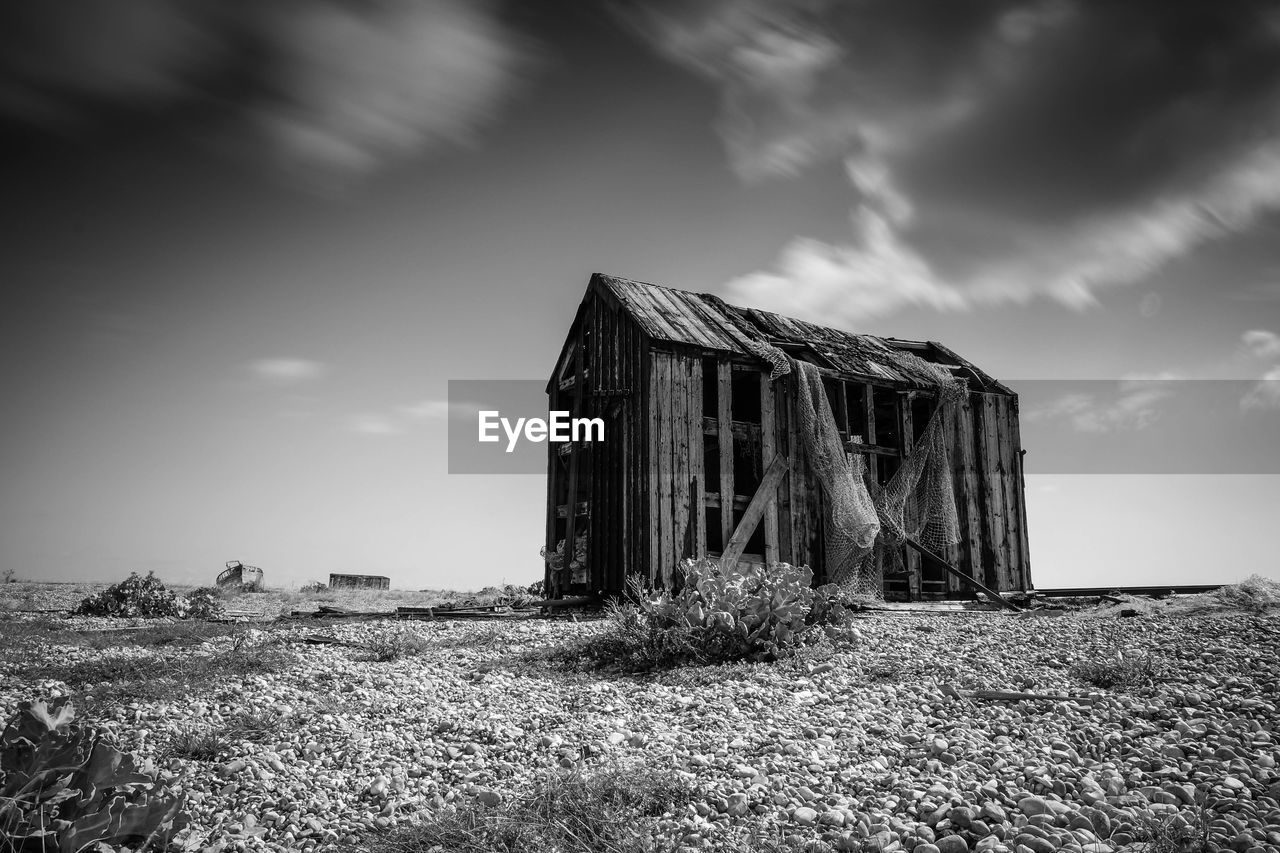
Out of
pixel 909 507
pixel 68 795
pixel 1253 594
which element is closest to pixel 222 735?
pixel 68 795

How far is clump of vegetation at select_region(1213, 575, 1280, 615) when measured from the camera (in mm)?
10227

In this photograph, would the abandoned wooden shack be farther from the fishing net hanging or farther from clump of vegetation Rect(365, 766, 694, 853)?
clump of vegetation Rect(365, 766, 694, 853)

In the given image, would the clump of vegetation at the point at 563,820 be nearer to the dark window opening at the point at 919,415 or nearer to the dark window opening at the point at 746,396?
the dark window opening at the point at 746,396

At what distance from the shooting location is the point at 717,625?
7566 millimetres

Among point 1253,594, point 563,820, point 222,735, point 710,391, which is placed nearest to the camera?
point 563,820

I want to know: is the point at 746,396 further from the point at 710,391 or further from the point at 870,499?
the point at 870,499

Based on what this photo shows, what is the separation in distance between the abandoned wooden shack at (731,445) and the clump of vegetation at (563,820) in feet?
27.0

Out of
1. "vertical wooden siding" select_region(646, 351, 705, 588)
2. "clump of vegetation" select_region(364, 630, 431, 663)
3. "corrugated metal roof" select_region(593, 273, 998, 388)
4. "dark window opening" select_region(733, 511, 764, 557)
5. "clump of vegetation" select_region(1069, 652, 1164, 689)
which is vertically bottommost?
"clump of vegetation" select_region(364, 630, 431, 663)

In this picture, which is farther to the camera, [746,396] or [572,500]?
[746,396]

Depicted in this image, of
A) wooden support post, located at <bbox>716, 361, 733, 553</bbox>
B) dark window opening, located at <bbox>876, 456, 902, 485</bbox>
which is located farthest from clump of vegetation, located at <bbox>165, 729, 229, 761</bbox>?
dark window opening, located at <bbox>876, 456, 902, 485</bbox>

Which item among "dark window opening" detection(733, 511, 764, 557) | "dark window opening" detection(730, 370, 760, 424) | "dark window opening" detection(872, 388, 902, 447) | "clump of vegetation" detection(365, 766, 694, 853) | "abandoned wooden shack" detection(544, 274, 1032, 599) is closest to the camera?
"clump of vegetation" detection(365, 766, 694, 853)

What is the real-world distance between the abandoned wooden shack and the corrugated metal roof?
0.05 meters

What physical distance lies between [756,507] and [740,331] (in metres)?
3.71

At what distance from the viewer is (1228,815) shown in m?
3.51
